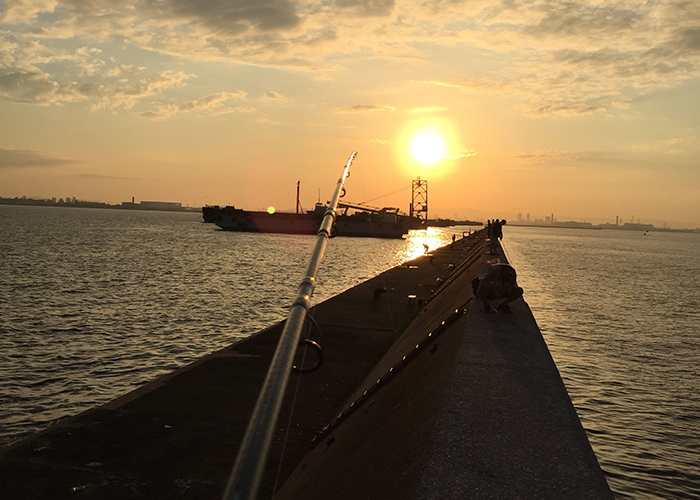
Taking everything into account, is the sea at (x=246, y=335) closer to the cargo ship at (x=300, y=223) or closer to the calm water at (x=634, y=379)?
the calm water at (x=634, y=379)

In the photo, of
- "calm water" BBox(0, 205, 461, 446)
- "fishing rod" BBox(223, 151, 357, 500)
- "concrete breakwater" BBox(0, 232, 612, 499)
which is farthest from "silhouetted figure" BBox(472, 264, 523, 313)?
"calm water" BBox(0, 205, 461, 446)

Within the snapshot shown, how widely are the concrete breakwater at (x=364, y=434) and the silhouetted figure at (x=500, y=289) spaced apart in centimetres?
32

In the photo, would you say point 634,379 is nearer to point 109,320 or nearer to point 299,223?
point 109,320

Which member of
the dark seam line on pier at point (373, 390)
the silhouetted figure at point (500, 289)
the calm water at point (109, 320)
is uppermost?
the silhouetted figure at point (500, 289)

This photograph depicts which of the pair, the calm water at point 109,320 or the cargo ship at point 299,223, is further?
the cargo ship at point 299,223

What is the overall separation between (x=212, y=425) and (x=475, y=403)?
4673 millimetres

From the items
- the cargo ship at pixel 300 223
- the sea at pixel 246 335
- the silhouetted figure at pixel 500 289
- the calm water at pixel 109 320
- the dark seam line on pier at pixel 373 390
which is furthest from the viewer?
the cargo ship at pixel 300 223

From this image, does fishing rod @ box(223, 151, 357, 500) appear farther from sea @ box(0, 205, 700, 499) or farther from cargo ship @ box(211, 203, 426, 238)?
cargo ship @ box(211, 203, 426, 238)

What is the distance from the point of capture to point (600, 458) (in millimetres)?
12102

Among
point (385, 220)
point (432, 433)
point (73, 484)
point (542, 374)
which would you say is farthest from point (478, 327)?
point (385, 220)

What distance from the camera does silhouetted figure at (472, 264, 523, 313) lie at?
394 inches

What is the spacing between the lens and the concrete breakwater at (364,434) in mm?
4285

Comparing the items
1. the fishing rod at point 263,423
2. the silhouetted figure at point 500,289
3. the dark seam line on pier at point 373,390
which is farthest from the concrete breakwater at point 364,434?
the fishing rod at point 263,423

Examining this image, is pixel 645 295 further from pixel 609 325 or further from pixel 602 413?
pixel 602 413
